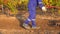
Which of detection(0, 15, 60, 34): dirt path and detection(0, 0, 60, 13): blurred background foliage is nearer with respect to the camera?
detection(0, 15, 60, 34): dirt path

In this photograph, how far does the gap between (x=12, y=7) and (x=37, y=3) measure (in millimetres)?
1972

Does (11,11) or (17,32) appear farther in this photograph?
(11,11)

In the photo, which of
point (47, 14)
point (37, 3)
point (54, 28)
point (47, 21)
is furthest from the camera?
point (47, 14)

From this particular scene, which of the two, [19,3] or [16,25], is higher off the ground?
[19,3]

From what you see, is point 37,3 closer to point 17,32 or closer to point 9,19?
point 17,32

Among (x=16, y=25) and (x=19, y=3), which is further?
(x=19, y=3)

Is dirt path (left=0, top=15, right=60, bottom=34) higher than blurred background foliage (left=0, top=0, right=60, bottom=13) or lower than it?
lower

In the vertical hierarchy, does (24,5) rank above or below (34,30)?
above

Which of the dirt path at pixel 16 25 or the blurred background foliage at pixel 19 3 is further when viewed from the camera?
the blurred background foliage at pixel 19 3

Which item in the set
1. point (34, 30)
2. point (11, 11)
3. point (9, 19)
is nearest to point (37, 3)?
point (34, 30)

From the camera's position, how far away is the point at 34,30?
6.00 metres

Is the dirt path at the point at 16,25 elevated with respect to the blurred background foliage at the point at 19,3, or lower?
lower

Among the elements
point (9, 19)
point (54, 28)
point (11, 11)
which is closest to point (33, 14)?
point (54, 28)

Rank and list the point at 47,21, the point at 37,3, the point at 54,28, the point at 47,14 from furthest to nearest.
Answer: the point at 47,14, the point at 47,21, the point at 54,28, the point at 37,3
